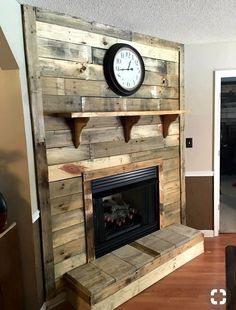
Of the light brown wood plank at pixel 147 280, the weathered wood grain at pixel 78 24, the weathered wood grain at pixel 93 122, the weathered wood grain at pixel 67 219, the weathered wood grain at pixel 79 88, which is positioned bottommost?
the light brown wood plank at pixel 147 280

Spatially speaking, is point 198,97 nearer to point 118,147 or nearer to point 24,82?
point 118,147

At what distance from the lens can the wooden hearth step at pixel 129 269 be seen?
200 centimetres

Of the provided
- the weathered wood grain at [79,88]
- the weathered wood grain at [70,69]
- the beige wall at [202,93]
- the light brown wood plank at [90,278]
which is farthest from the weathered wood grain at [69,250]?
the beige wall at [202,93]

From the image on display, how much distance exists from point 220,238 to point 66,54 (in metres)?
2.61

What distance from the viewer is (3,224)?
164 centimetres

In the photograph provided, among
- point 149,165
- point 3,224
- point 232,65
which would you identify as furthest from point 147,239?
point 232,65

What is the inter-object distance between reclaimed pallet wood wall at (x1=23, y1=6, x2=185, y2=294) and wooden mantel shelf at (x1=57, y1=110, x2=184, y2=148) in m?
0.06

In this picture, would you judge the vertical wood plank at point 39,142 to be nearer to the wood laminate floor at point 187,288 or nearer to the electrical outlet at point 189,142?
the wood laminate floor at point 187,288

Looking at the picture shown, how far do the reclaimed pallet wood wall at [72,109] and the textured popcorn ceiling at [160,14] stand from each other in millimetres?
105

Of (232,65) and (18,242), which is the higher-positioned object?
(232,65)

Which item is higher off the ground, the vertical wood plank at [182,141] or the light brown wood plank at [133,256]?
the vertical wood plank at [182,141]

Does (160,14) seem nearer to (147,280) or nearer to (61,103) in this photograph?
(61,103)

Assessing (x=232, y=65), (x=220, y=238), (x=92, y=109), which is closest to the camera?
(x=92, y=109)

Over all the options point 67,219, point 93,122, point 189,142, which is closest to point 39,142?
point 93,122
